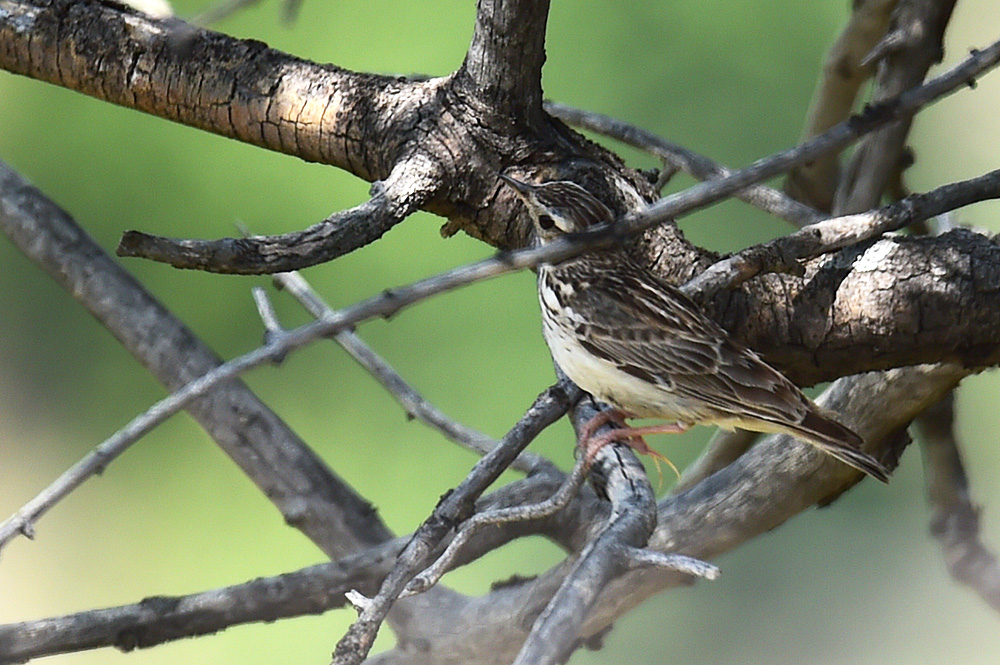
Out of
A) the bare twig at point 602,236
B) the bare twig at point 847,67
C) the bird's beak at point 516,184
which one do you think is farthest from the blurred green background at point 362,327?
the bare twig at point 602,236

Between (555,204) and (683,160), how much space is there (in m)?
Answer: 0.41

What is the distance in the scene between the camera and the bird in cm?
123

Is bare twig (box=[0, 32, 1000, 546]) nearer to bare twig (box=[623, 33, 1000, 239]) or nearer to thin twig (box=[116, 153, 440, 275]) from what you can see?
bare twig (box=[623, 33, 1000, 239])

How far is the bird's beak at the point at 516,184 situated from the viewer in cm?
122

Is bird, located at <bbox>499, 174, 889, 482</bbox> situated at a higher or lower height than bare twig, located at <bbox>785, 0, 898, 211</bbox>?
lower

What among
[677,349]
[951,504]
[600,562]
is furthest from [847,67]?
[600,562]

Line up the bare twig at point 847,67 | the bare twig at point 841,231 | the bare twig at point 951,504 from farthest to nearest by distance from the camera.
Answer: the bare twig at point 847,67 < the bare twig at point 951,504 < the bare twig at point 841,231

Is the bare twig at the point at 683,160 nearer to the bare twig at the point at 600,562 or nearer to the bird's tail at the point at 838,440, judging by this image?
the bird's tail at the point at 838,440

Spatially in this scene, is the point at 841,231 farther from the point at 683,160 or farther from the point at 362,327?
the point at 362,327

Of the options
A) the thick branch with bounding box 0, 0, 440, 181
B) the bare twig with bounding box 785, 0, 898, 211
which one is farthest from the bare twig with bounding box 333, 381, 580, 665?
the bare twig with bounding box 785, 0, 898, 211

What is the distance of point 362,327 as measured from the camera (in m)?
2.49

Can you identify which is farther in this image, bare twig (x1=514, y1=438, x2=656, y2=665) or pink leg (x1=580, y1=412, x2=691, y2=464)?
pink leg (x1=580, y1=412, x2=691, y2=464)

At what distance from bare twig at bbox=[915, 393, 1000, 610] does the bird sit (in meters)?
0.42

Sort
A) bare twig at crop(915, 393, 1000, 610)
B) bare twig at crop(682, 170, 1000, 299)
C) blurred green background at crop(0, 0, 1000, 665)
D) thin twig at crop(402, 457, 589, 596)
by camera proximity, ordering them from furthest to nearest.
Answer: blurred green background at crop(0, 0, 1000, 665) → bare twig at crop(915, 393, 1000, 610) → bare twig at crop(682, 170, 1000, 299) → thin twig at crop(402, 457, 589, 596)
